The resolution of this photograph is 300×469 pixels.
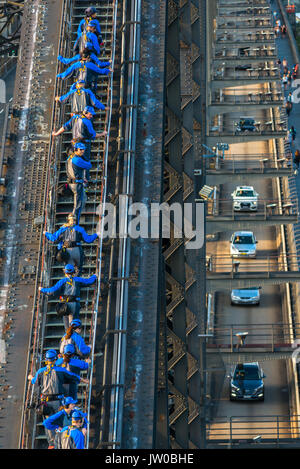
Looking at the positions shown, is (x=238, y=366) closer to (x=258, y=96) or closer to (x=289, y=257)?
(x=289, y=257)

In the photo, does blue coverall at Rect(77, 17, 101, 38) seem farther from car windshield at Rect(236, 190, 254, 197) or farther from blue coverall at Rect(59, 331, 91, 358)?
car windshield at Rect(236, 190, 254, 197)

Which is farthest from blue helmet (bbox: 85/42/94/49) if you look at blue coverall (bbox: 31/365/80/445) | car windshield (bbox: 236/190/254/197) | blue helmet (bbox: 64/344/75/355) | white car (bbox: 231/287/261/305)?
car windshield (bbox: 236/190/254/197)

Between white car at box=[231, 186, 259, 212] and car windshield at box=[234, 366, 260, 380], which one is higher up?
white car at box=[231, 186, 259, 212]

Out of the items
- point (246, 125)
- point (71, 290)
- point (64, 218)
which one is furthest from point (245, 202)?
point (71, 290)

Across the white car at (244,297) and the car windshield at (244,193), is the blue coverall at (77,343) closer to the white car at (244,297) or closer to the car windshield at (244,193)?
the white car at (244,297)

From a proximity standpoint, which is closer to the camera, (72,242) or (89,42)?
(72,242)

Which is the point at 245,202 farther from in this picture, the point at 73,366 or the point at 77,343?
the point at 73,366

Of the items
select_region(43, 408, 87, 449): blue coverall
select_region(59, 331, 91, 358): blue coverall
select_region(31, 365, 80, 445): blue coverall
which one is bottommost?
select_region(43, 408, 87, 449): blue coverall
